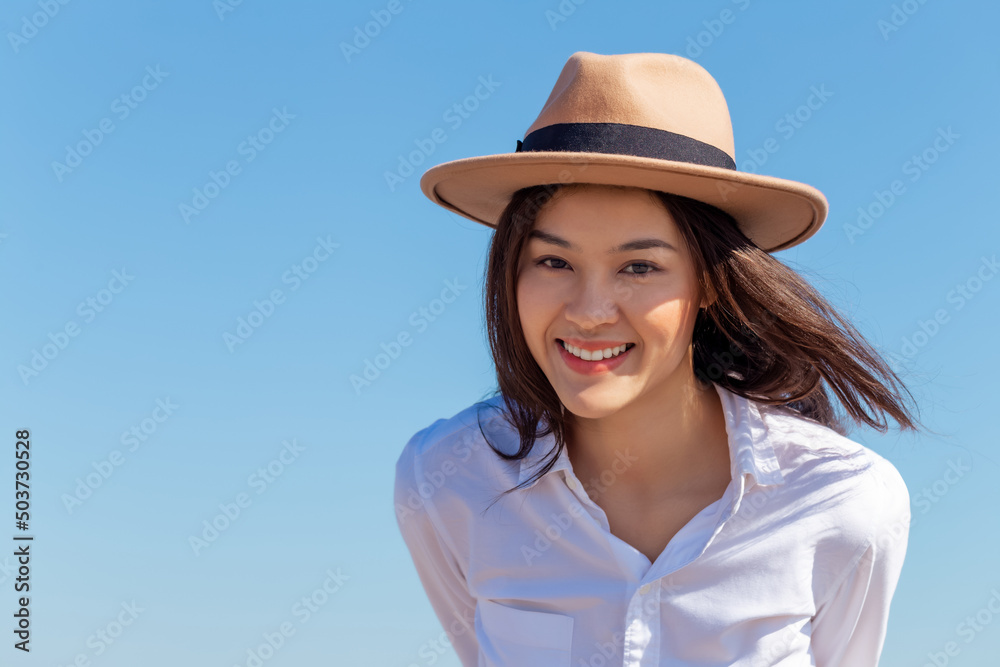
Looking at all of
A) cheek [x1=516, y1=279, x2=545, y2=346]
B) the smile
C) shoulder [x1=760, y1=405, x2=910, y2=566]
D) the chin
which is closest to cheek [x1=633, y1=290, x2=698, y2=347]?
the smile

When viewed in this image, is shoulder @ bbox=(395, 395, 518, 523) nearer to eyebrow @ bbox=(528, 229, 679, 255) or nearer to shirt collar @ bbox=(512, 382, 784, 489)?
shirt collar @ bbox=(512, 382, 784, 489)

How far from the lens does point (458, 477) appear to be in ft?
11.2

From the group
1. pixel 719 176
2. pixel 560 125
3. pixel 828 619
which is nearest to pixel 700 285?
pixel 719 176

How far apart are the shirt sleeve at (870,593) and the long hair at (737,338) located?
0.96 ft

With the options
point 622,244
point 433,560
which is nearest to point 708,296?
point 622,244

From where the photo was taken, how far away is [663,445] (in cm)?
327

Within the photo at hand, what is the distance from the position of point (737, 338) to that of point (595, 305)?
0.73 metres

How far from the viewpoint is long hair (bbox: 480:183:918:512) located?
3.05 m

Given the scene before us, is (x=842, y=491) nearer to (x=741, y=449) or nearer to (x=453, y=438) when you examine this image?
(x=741, y=449)

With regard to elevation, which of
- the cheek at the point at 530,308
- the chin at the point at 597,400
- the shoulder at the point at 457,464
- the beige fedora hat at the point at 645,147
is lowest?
the shoulder at the point at 457,464

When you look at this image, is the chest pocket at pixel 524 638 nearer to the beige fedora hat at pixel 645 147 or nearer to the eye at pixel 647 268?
the eye at pixel 647 268

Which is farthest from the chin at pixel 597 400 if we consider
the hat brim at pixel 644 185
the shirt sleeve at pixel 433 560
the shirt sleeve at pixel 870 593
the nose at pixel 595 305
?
the shirt sleeve at pixel 870 593

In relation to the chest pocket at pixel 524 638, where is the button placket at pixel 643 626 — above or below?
above

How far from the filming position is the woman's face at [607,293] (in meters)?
2.85
